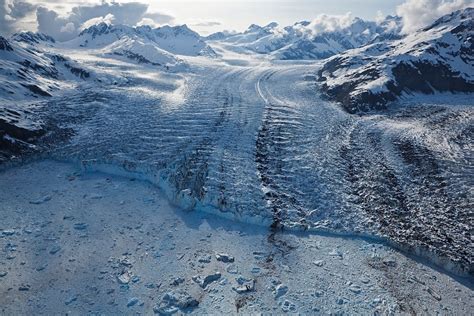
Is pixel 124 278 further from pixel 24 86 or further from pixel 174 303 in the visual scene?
pixel 24 86

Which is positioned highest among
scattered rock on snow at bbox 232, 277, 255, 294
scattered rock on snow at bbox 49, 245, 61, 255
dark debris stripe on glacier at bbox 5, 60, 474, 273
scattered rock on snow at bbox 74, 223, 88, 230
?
dark debris stripe on glacier at bbox 5, 60, 474, 273

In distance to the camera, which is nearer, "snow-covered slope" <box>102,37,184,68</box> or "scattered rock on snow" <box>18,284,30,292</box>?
"scattered rock on snow" <box>18,284,30,292</box>

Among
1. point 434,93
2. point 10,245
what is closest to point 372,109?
point 434,93

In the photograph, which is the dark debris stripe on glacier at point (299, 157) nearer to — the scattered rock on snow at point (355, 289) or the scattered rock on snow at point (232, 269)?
the scattered rock on snow at point (232, 269)

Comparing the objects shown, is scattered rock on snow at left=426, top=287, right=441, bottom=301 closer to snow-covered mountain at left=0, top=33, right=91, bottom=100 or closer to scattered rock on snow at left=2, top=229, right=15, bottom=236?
scattered rock on snow at left=2, top=229, right=15, bottom=236

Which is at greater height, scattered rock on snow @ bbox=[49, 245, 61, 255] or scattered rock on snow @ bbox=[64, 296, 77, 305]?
scattered rock on snow @ bbox=[49, 245, 61, 255]

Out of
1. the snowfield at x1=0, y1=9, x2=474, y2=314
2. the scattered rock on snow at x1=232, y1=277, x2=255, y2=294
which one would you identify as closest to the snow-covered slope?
the snowfield at x1=0, y1=9, x2=474, y2=314

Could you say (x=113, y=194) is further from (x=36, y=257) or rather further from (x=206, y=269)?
(x=206, y=269)
